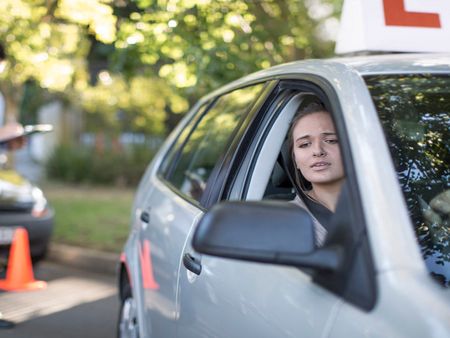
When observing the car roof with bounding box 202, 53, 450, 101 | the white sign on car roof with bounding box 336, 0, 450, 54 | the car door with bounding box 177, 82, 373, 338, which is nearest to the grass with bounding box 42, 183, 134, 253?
the white sign on car roof with bounding box 336, 0, 450, 54

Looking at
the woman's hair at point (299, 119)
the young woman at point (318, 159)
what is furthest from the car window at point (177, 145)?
the young woman at point (318, 159)

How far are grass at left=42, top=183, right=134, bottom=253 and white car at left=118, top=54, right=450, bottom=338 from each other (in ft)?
15.9

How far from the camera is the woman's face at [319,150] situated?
2.63 m

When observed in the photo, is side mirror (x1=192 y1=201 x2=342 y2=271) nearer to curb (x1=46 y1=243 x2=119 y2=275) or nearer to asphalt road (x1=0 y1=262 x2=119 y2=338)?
asphalt road (x1=0 y1=262 x2=119 y2=338)

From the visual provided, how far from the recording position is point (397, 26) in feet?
11.2

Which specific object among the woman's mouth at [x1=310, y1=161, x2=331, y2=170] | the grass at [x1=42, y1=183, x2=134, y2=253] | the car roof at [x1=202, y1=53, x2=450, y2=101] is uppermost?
the car roof at [x1=202, y1=53, x2=450, y2=101]

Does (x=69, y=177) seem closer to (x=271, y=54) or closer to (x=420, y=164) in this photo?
(x=271, y=54)

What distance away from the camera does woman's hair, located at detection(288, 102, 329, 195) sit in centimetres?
273

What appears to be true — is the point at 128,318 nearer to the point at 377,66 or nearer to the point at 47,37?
the point at 377,66

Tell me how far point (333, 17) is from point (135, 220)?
3.82 meters

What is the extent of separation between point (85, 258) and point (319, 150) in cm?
552

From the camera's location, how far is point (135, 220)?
13.3 feet

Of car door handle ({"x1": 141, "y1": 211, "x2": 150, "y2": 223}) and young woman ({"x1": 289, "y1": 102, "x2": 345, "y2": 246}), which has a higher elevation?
young woman ({"x1": 289, "y1": 102, "x2": 345, "y2": 246})

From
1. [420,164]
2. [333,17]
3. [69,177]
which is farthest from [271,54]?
[69,177]
